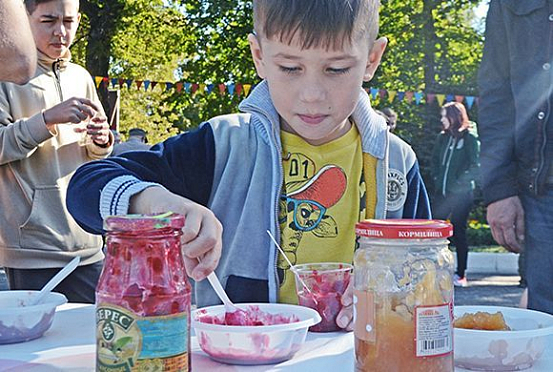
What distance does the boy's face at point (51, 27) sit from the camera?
3090 mm

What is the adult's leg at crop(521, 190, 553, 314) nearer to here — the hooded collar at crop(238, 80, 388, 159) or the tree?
the hooded collar at crop(238, 80, 388, 159)

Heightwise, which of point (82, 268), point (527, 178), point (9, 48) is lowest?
point (82, 268)

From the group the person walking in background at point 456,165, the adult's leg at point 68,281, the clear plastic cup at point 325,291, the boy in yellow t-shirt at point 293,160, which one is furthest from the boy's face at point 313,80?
the person walking in background at point 456,165

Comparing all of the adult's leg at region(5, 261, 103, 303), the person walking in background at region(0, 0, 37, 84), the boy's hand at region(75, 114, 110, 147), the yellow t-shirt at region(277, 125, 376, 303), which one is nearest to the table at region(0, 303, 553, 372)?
the yellow t-shirt at region(277, 125, 376, 303)

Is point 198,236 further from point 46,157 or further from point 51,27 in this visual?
point 51,27

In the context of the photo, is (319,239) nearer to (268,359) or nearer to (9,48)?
(268,359)

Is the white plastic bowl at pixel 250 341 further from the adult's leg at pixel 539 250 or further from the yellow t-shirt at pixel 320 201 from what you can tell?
the adult's leg at pixel 539 250

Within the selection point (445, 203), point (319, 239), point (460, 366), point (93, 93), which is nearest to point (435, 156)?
point (445, 203)

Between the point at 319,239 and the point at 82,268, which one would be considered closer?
the point at 319,239

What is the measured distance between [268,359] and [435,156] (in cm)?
814

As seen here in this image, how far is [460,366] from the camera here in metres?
1.29

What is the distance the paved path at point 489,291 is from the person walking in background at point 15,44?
4743 mm

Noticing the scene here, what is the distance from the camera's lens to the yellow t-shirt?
1924 millimetres

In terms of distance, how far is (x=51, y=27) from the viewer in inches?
122
